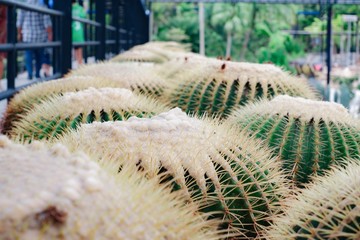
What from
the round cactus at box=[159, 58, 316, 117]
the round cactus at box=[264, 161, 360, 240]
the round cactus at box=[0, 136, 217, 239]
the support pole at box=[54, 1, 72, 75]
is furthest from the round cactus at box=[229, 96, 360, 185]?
the support pole at box=[54, 1, 72, 75]

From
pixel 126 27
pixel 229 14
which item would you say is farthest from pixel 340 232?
pixel 229 14

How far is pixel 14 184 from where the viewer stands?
1.07 metres

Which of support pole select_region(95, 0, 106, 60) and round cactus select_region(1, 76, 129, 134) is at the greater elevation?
support pole select_region(95, 0, 106, 60)

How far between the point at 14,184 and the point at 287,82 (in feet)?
8.12

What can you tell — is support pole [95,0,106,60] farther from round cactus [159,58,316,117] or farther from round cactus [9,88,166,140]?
round cactus [9,88,166,140]

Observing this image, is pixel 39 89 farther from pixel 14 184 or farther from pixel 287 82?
pixel 14 184

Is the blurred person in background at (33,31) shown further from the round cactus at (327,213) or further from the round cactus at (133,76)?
the round cactus at (327,213)

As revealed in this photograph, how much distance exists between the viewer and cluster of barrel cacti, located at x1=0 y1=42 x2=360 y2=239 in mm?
1080

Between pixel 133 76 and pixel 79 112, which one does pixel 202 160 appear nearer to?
pixel 79 112

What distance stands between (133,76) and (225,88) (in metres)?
0.60

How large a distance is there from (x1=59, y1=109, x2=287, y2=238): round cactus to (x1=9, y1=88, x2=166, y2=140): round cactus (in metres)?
0.44

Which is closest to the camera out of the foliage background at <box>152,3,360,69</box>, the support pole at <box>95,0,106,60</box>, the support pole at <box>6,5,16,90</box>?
the support pole at <box>6,5,16,90</box>

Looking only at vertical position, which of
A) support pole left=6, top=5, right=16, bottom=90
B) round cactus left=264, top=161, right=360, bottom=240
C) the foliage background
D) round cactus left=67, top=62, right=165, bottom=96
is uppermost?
the foliage background

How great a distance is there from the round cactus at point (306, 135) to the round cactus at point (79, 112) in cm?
45
